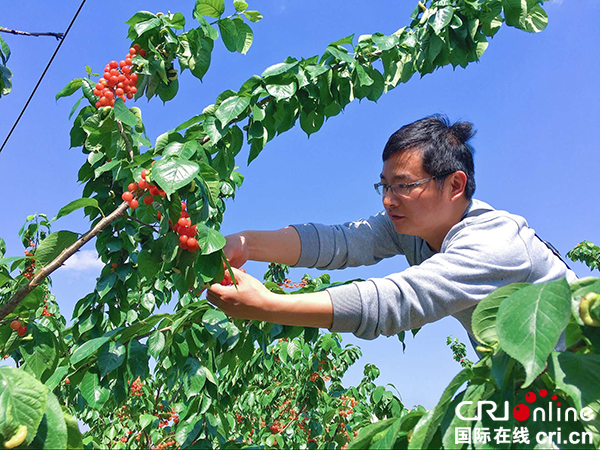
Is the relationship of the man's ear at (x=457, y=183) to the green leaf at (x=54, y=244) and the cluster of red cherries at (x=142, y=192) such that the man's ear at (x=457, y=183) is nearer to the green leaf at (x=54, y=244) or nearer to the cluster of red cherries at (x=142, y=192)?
the cluster of red cherries at (x=142, y=192)

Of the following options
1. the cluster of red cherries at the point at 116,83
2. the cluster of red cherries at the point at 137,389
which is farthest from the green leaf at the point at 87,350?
the cluster of red cherries at the point at 137,389

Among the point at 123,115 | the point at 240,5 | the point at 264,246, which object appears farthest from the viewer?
the point at 240,5

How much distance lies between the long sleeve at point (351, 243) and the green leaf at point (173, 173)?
868 millimetres

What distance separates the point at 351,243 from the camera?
2250 mm

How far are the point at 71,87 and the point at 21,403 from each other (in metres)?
1.46

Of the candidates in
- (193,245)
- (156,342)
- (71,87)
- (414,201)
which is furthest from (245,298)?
(71,87)

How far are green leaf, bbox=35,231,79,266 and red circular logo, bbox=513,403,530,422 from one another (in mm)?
1380

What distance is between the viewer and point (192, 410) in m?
2.26

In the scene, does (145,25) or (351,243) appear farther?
(351,243)

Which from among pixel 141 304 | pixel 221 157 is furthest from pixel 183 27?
pixel 141 304

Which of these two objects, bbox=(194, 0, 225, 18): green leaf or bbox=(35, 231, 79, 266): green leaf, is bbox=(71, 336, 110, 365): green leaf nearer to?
bbox=(35, 231, 79, 266): green leaf

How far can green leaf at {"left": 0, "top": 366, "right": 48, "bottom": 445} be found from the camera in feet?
2.64

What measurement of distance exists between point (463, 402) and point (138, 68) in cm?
172

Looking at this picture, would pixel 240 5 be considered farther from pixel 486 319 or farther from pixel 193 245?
pixel 486 319
